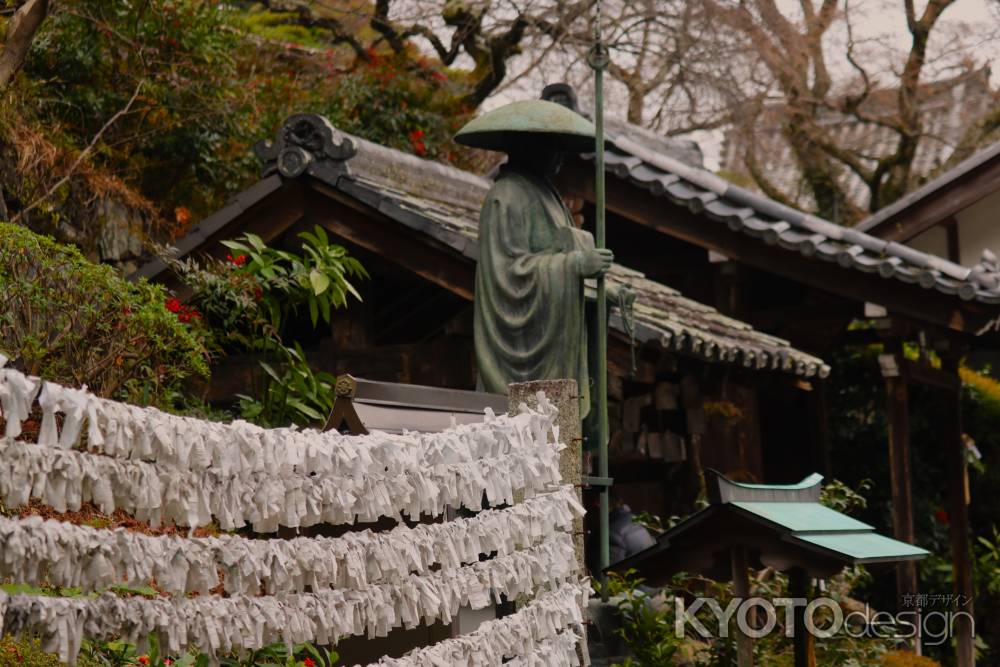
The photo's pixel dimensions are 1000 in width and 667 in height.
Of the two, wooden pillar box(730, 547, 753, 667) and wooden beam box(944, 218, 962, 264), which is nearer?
wooden pillar box(730, 547, 753, 667)

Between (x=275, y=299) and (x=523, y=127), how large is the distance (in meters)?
2.90

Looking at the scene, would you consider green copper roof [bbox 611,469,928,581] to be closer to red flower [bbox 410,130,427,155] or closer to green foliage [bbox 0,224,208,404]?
green foliage [bbox 0,224,208,404]

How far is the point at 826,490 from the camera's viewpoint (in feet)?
36.0

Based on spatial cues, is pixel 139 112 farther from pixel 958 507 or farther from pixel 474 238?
pixel 958 507

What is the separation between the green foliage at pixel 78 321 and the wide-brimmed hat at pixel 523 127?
2.41m

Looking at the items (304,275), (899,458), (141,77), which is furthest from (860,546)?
(141,77)

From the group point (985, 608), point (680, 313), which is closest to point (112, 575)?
point (680, 313)

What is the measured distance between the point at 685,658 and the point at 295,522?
180 inches

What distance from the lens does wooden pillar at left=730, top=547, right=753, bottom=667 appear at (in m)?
7.43

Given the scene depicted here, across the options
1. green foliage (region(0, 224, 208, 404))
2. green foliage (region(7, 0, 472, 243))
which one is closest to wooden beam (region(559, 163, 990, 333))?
green foliage (region(7, 0, 472, 243))

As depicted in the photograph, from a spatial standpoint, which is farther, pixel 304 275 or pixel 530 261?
pixel 304 275

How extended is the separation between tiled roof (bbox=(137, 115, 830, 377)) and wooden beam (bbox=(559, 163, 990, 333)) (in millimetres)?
807

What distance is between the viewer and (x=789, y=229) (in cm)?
1291

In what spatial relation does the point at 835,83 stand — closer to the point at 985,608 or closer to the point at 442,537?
the point at 985,608
